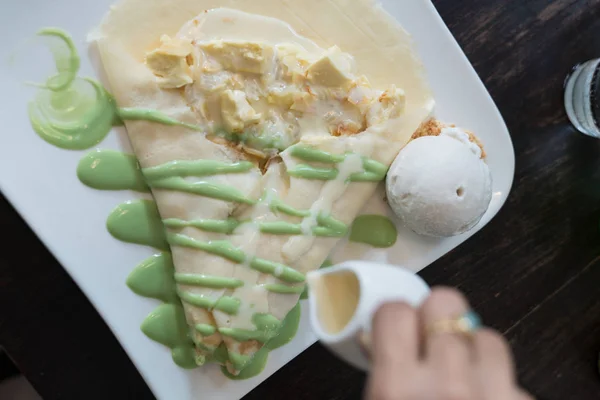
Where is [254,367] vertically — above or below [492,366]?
below

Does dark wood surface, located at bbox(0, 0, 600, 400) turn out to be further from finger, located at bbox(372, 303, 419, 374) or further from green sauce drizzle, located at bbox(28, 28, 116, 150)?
finger, located at bbox(372, 303, 419, 374)

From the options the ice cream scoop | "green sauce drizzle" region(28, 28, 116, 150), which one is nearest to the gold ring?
the ice cream scoop

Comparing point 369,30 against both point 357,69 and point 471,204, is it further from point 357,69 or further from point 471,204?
point 471,204

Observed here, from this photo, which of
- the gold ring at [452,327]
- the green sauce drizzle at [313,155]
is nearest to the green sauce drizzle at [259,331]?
the green sauce drizzle at [313,155]

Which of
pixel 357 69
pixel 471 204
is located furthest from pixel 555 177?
pixel 357 69

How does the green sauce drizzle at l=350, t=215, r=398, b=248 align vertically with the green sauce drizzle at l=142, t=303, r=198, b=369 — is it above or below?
below

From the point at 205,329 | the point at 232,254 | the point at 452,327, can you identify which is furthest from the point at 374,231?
the point at 452,327

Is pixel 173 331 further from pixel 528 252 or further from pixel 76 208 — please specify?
pixel 528 252
